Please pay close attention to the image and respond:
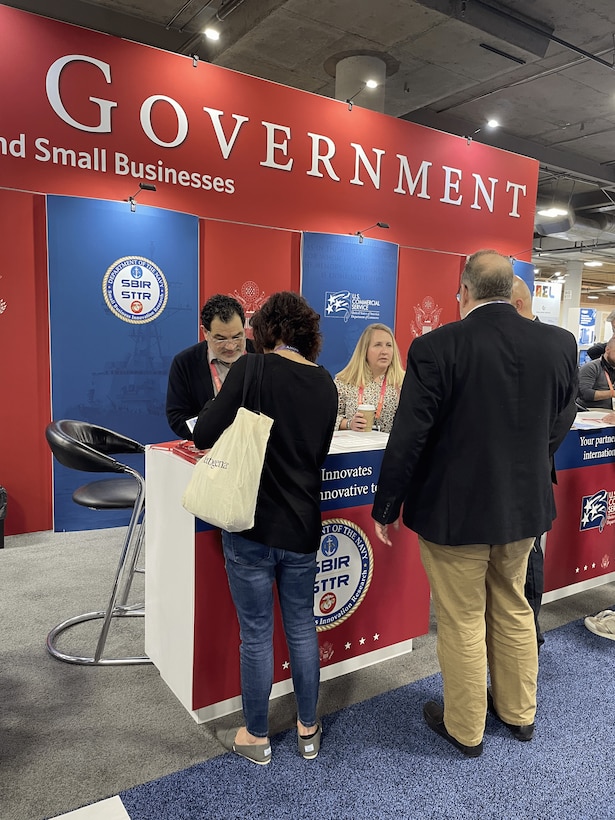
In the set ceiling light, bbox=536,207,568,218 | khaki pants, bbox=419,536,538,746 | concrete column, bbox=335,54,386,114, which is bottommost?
khaki pants, bbox=419,536,538,746

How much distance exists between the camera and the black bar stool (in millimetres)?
2453

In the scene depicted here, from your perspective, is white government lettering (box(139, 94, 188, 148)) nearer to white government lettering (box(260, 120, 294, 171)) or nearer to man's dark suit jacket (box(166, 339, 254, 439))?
white government lettering (box(260, 120, 294, 171))

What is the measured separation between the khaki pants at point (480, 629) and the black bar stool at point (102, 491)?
127cm

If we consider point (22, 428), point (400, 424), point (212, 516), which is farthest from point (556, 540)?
point (22, 428)

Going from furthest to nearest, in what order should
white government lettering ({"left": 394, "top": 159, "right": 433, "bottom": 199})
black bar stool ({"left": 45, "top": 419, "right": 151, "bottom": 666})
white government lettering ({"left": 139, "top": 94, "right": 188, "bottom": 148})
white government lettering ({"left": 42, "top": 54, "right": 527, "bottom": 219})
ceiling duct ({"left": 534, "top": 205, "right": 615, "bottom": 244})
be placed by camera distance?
1. ceiling duct ({"left": 534, "top": 205, "right": 615, "bottom": 244})
2. white government lettering ({"left": 394, "top": 159, "right": 433, "bottom": 199})
3. white government lettering ({"left": 139, "top": 94, "right": 188, "bottom": 148})
4. white government lettering ({"left": 42, "top": 54, "right": 527, "bottom": 219})
5. black bar stool ({"left": 45, "top": 419, "right": 151, "bottom": 666})

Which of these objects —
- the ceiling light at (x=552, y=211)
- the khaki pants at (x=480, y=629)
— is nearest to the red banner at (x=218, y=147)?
the khaki pants at (x=480, y=629)

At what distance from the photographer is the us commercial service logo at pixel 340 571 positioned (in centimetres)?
224

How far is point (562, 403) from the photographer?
208 cm

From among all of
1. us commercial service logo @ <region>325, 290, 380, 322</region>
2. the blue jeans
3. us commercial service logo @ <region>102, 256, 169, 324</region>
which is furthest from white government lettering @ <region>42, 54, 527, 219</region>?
the blue jeans

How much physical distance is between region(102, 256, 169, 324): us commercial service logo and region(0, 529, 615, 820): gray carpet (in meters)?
1.85

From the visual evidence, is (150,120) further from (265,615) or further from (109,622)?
(265,615)

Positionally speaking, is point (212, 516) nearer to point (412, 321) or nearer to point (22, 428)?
point (22, 428)

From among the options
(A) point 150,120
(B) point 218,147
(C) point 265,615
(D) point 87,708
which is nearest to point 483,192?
(B) point 218,147

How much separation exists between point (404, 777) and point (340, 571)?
691 millimetres
